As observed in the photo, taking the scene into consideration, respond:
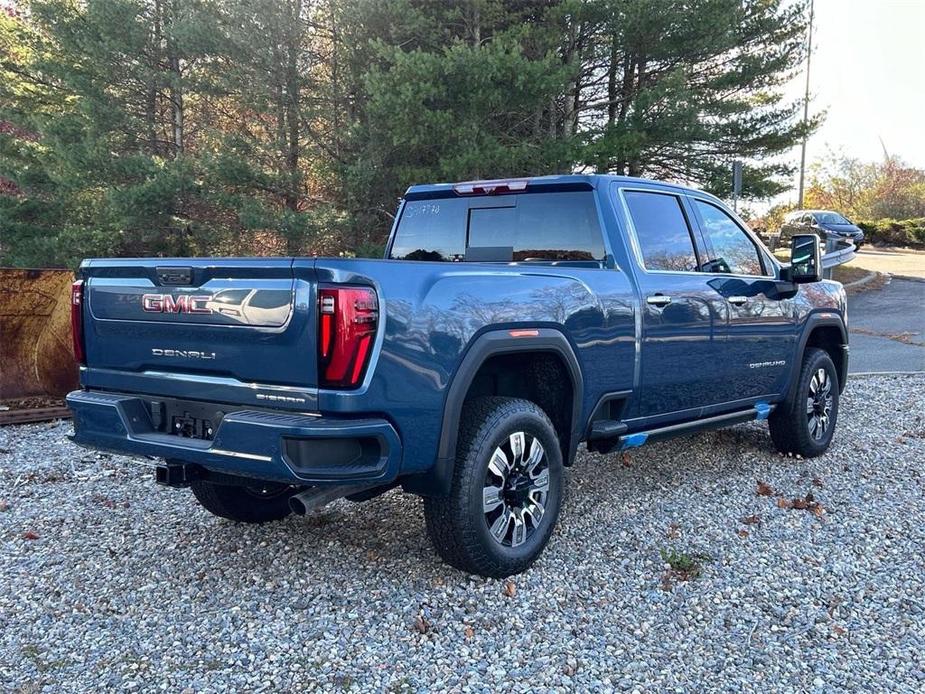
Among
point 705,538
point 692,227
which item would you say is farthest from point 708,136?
point 705,538

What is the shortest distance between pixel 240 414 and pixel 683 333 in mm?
2731

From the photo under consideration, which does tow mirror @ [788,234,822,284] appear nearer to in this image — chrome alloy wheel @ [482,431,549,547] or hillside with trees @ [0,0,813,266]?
chrome alloy wheel @ [482,431,549,547]

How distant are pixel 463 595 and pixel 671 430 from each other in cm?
180

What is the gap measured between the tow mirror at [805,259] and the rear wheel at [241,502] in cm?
371

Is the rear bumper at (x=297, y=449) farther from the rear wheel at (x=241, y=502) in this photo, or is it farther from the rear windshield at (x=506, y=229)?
the rear windshield at (x=506, y=229)

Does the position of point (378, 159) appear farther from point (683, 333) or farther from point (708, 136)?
point (683, 333)

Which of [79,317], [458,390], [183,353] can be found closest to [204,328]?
[183,353]

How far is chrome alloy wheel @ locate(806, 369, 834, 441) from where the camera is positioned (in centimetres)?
619

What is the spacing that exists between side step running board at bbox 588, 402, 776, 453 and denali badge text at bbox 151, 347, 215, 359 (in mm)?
2051

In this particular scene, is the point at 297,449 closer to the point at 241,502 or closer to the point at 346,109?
the point at 241,502

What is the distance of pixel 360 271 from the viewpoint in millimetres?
3098

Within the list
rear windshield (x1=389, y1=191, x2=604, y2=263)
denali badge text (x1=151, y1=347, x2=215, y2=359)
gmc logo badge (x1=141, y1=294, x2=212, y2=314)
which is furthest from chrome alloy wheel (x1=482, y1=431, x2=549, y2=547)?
gmc logo badge (x1=141, y1=294, x2=212, y2=314)

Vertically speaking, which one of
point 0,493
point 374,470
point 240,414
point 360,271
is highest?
point 360,271

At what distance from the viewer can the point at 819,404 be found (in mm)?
6238
